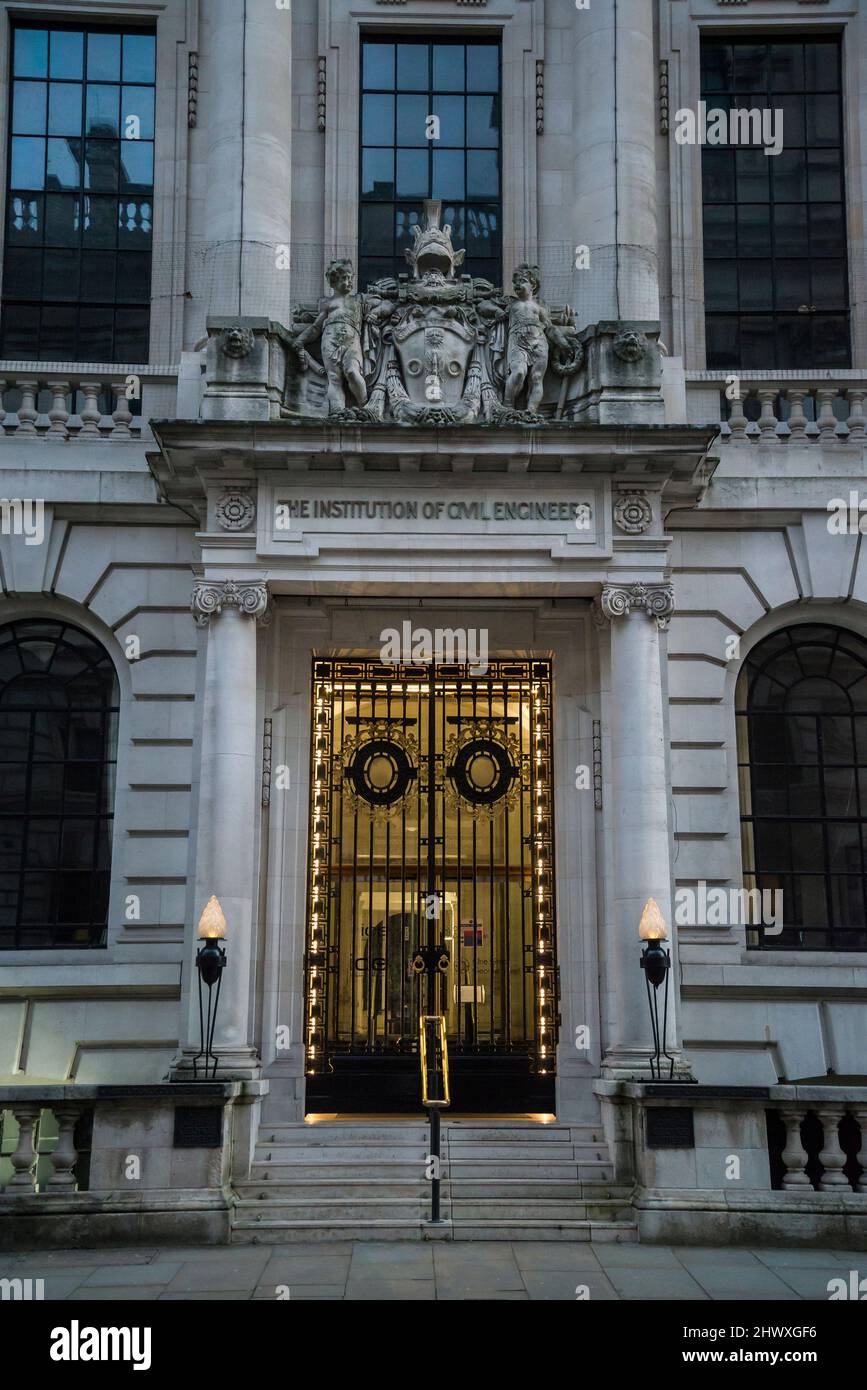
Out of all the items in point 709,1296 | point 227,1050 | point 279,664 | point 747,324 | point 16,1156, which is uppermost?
point 747,324

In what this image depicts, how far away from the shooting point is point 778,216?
18.6 metres

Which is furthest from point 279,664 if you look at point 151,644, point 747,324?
point 747,324

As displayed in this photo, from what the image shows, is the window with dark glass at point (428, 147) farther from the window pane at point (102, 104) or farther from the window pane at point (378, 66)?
the window pane at point (102, 104)

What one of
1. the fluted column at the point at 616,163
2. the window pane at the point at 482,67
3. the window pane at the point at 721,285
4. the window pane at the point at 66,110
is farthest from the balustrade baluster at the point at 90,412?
the window pane at the point at 721,285

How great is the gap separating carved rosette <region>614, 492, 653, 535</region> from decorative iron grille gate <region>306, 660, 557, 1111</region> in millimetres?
2306

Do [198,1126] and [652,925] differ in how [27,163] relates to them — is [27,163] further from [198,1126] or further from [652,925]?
[652,925]

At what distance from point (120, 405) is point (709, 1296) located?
39.4ft

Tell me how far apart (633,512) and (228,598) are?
15.1 ft

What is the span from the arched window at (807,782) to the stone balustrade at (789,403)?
94.2 inches

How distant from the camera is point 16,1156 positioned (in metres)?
12.6

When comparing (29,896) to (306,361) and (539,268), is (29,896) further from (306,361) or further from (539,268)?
(539,268)

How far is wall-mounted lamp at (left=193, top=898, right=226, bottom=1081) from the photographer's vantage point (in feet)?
43.8

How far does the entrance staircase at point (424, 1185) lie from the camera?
12.9 meters

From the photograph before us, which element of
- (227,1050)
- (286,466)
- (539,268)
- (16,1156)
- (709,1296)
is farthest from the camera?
(539,268)
